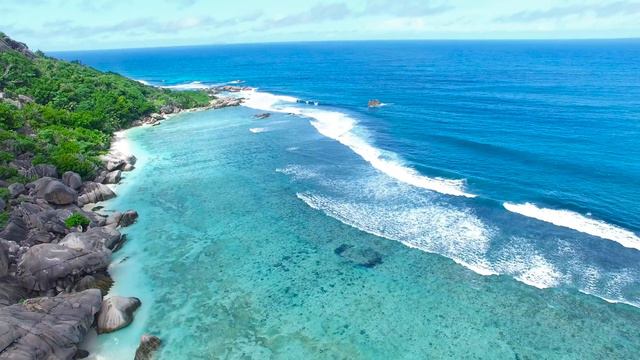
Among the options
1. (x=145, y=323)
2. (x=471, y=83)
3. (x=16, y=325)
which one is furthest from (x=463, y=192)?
(x=471, y=83)

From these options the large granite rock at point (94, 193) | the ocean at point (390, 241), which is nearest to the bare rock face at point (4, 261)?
the ocean at point (390, 241)

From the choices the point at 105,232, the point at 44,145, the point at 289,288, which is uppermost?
the point at 44,145

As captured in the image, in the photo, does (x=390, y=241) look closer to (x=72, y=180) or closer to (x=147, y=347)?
(x=147, y=347)

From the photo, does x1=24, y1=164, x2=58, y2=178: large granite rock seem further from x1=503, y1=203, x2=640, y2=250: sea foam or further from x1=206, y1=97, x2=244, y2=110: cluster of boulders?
x1=206, y1=97, x2=244, y2=110: cluster of boulders

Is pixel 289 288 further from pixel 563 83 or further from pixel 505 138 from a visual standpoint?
pixel 563 83

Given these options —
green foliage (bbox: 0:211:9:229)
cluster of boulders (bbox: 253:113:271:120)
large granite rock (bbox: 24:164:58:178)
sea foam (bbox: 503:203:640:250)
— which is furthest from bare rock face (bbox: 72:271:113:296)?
cluster of boulders (bbox: 253:113:271:120)

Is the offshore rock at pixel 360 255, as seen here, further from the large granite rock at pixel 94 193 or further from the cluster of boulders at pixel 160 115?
the cluster of boulders at pixel 160 115
